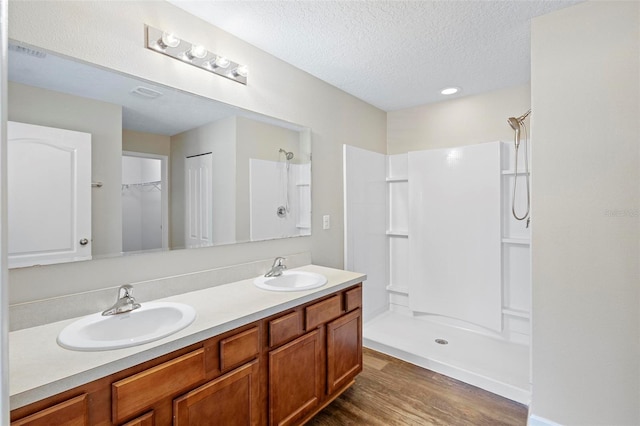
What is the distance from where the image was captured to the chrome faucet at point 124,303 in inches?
53.0

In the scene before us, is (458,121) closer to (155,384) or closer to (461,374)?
(461,374)

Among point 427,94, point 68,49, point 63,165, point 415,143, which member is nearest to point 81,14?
point 68,49

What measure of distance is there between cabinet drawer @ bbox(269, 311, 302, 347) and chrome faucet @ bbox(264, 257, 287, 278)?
1.49ft

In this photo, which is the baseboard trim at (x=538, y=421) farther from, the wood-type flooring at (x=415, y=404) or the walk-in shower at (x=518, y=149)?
the walk-in shower at (x=518, y=149)

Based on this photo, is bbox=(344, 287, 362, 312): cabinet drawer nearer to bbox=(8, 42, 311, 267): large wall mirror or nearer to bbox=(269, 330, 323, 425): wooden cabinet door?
bbox=(269, 330, 323, 425): wooden cabinet door

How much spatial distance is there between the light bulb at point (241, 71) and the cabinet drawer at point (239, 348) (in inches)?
60.3

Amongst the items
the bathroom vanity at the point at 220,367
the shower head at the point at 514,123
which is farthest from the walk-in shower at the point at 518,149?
the bathroom vanity at the point at 220,367

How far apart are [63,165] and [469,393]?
109 inches

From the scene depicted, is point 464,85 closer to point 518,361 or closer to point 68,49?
point 518,361

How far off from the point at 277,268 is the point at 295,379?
2.32 ft

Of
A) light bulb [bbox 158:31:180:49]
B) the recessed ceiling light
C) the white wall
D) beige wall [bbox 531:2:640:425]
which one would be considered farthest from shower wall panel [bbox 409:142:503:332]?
the white wall

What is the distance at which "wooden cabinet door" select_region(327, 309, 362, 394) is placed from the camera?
186cm

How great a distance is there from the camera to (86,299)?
1380 mm

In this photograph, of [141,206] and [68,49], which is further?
[141,206]
